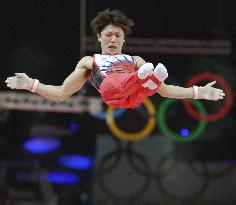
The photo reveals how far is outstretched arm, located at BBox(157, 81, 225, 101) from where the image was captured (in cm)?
428

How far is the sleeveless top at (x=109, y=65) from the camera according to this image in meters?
4.22

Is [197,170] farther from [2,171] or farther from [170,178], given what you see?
[2,171]

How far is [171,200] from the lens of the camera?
7.32 metres

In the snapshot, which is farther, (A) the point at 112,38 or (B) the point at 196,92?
(B) the point at 196,92

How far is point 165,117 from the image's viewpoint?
7.34m

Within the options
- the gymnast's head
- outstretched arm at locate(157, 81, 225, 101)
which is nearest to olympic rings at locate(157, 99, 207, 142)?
outstretched arm at locate(157, 81, 225, 101)

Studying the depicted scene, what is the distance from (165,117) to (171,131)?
0.61ft

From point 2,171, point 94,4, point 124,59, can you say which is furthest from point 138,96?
point 2,171

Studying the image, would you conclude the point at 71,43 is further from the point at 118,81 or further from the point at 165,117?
the point at 118,81

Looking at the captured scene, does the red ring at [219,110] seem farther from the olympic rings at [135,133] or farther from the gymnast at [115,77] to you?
the gymnast at [115,77]

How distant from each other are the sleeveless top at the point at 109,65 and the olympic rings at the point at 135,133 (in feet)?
10.0

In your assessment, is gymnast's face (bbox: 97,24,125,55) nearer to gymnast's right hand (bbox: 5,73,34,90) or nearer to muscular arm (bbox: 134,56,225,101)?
muscular arm (bbox: 134,56,225,101)

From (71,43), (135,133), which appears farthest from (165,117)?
(71,43)

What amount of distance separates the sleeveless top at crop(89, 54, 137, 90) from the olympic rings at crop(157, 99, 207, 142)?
311 centimetres
